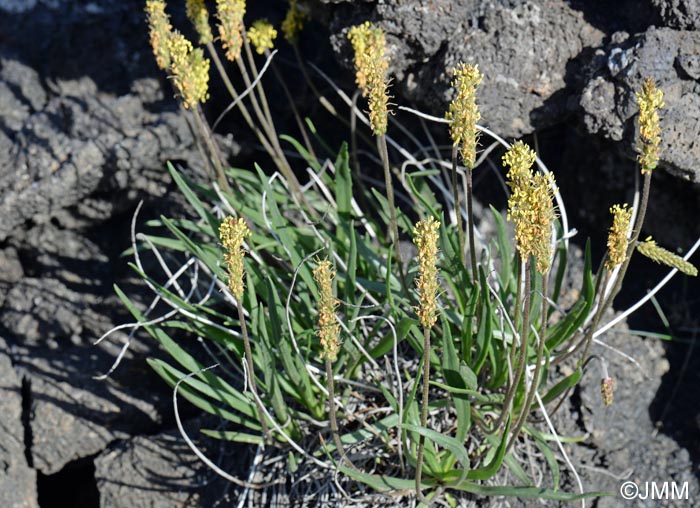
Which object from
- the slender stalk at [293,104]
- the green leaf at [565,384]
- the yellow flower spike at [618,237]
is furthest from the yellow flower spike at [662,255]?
the slender stalk at [293,104]

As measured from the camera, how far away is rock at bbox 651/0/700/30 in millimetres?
2830

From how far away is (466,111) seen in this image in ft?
6.68

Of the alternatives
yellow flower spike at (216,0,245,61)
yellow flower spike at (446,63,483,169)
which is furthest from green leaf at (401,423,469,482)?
yellow flower spike at (216,0,245,61)

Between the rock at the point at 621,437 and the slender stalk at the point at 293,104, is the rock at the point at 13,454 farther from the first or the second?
the rock at the point at 621,437

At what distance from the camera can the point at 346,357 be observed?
2.99 m

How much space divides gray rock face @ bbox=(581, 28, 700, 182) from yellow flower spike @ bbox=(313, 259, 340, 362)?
1.34 meters

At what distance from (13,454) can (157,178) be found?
131cm

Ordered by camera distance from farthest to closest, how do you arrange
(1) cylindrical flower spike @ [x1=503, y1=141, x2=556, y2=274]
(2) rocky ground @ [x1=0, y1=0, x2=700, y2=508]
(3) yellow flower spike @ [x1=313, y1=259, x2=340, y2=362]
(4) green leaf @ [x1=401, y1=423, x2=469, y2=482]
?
(2) rocky ground @ [x1=0, y1=0, x2=700, y2=508], (4) green leaf @ [x1=401, y1=423, x2=469, y2=482], (3) yellow flower spike @ [x1=313, y1=259, x2=340, y2=362], (1) cylindrical flower spike @ [x1=503, y1=141, x2=556, y2=274]

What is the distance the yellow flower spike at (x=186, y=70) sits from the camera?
2461mm

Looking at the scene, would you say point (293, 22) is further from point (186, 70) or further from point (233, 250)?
point (233, 250)

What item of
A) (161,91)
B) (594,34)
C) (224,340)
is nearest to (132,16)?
(161,91)

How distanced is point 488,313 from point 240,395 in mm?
919

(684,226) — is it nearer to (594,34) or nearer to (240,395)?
(594,34)

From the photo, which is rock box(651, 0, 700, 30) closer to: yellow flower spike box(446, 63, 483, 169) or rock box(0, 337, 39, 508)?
yellow flower spike box(446, 63, 483, 169)
